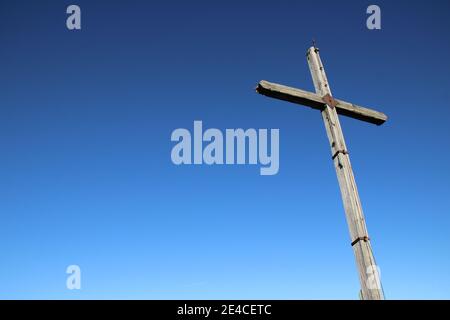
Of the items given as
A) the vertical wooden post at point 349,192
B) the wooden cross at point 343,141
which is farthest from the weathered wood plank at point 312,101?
the vertical wooden post at point 349,192

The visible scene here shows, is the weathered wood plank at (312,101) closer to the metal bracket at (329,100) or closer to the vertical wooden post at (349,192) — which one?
the metal bracket at (329,100)

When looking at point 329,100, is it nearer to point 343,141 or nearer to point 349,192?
point 343,141

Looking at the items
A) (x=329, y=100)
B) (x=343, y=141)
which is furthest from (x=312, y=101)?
(x=343, y=141)

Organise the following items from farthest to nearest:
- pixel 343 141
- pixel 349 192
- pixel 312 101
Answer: pixel 312 101, pixel 343 141, pixel 349 192

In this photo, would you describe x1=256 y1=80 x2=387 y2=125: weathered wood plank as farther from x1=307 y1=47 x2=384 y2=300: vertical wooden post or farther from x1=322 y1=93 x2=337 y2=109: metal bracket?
x1=307 y1=47 x2=384 y2=300: vertical wooden post

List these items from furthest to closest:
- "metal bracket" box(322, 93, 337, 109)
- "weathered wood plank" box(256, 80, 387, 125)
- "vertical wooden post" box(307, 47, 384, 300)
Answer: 1. "metal bracket" box(322, 93, 337, 109)
2. "weathered wood plank" box(256, 80, 387, 125)
3. "vertical wooden post" box(307, 47, 384, 300)

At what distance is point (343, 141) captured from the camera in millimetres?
5484

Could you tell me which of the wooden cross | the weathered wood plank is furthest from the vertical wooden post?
the weathered wood plank

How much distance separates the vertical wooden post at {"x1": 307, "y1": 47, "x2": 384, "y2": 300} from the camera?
4.45 m

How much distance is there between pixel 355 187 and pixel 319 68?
2137mm

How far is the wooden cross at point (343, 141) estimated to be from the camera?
4.50m

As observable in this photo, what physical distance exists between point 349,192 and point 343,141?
0.81 meters
